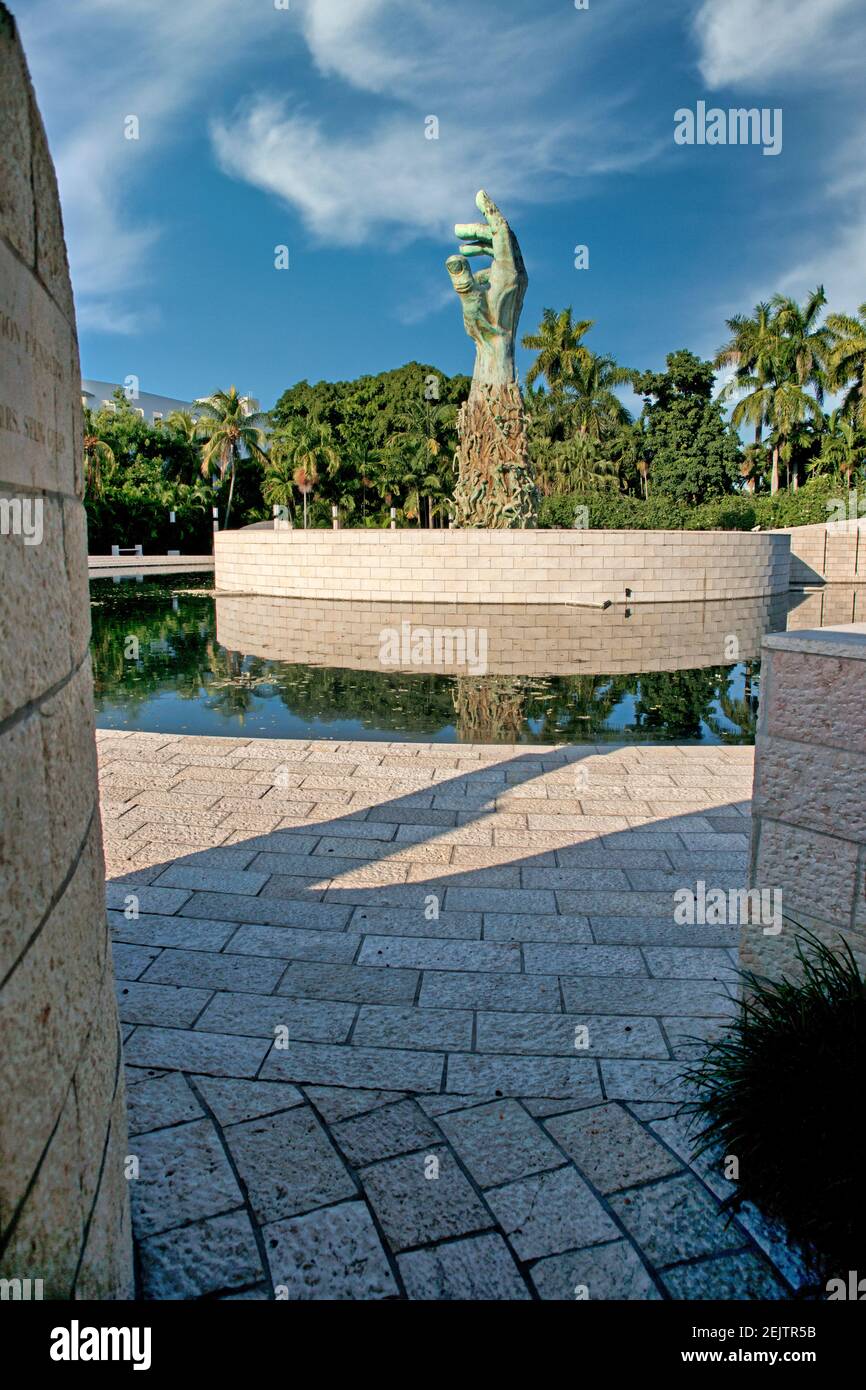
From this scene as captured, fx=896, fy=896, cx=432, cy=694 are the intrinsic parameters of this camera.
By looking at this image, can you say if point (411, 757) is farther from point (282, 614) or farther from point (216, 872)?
point (282, 614)

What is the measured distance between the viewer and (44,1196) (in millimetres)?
1672

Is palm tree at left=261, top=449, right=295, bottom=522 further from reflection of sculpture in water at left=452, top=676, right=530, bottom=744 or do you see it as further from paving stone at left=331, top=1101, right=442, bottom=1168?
paving stone at left=331, top=1101, right=442, bottom=1168

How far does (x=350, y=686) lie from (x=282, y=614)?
1020 centimetres

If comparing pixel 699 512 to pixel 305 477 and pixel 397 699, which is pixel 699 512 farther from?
pixel 397 699

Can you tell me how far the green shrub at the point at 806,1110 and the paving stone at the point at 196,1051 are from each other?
1.85m

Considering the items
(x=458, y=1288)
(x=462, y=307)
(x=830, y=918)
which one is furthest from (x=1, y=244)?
→ (x=462, y=307)

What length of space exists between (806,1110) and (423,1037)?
1739mm

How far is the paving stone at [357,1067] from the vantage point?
11.8ft

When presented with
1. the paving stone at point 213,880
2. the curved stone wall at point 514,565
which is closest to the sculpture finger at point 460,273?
the curved stone wall at point 514,565

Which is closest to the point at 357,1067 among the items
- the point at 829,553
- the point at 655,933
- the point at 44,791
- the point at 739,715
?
the point at 655,933

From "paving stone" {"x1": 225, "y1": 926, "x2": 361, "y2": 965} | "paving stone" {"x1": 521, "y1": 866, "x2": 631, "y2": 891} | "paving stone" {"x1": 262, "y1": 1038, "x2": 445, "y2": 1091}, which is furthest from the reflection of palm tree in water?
"paving stone" {"x1": 262, "y1": 1038, "x2": 445, "y2": 1091}

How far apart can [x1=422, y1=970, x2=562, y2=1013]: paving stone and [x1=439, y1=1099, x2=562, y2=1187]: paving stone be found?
803mm
